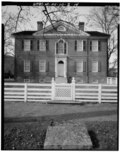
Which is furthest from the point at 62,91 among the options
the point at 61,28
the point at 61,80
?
the point at 61,28

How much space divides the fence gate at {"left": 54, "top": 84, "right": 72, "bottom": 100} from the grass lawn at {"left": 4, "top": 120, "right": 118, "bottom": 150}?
2.37 m

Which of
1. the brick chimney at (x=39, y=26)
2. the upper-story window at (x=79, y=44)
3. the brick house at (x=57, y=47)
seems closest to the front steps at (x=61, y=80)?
the brick house at (x=57, y=47)

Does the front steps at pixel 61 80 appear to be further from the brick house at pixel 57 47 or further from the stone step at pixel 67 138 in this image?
the stone step at pixel 67 138

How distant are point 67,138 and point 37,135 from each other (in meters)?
0.52

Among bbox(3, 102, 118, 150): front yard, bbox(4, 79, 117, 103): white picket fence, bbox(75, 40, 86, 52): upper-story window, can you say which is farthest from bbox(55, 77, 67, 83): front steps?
bbox(3, 102, 118, 150): front yard

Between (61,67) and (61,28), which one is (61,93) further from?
(61,28)

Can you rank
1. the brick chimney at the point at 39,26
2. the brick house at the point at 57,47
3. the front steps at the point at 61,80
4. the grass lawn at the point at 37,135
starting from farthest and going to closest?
the front steps at the point at 61,80 < the brick house at the point at 57,47 < the brick chimney at the point at 39,26 < the grass lawn at the point at 37,135

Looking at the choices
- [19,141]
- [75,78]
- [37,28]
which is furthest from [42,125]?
[75,78]

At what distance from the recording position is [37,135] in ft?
8.11

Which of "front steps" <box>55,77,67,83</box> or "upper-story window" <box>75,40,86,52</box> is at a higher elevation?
"upper-story window" <box>75,40,86,52</box>

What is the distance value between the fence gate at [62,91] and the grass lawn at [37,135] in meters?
2.37

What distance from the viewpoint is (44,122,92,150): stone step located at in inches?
83.8

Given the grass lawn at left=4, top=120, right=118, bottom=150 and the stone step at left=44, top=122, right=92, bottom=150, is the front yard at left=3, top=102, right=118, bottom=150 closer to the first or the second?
the grass lawn at left=4, top=120, right=118, bottom=150

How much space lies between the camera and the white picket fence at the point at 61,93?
5.05m
